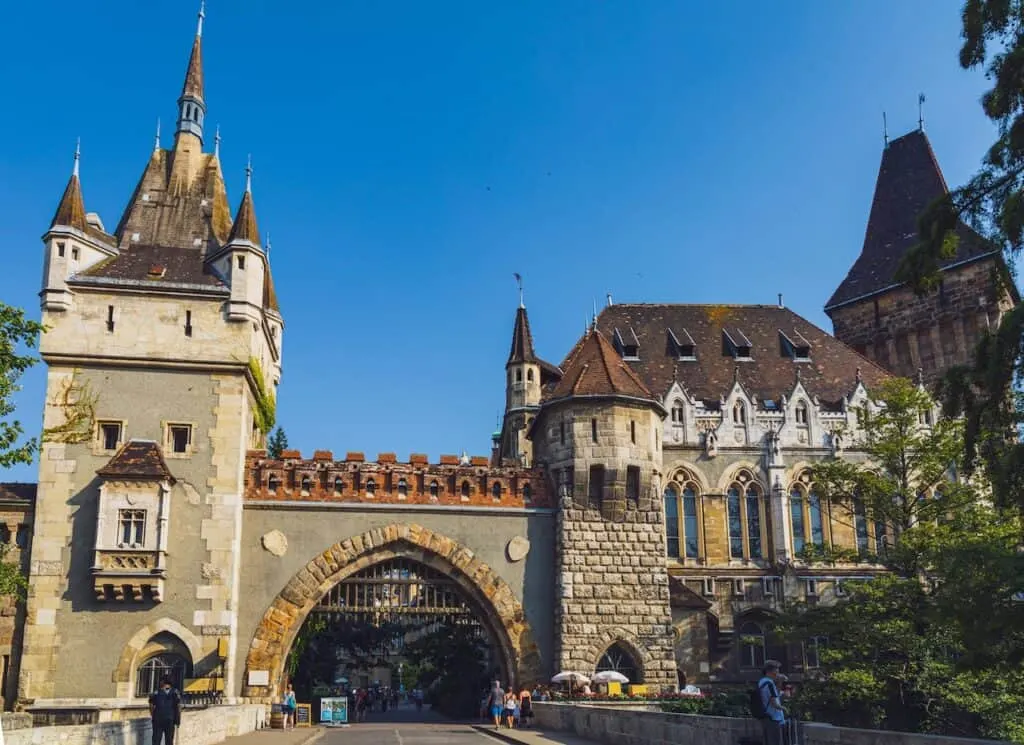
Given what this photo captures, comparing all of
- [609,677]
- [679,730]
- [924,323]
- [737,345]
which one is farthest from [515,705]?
[924,323]

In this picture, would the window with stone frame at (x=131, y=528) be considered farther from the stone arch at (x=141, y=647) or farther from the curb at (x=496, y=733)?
the curb at (x=496, y=733)

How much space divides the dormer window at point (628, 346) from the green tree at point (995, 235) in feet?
84.2

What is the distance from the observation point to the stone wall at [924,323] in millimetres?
42250

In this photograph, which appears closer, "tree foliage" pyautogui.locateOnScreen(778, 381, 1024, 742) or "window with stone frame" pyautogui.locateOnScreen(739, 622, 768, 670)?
"tree foliage" pyautogui.locateOnScreen(778, 381, 1024, 742)

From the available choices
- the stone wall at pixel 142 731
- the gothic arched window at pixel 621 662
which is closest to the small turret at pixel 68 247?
the stone wall at pixel 142 731

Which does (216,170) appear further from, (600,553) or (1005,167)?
(1005,167)

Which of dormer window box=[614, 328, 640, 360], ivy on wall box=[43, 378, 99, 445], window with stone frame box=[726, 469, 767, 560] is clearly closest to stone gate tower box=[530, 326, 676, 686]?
window with stone frame box=[726, 469, 767, 560]

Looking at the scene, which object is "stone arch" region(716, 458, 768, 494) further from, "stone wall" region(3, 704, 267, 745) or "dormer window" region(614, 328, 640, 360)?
"stone wall" region(3, 704, 267, 745)

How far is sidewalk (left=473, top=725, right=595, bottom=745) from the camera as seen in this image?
20391 mm

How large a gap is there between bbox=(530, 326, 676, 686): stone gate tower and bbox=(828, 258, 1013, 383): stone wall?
1682cm

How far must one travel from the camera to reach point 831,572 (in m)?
37.0

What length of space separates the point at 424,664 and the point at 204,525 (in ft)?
96.5

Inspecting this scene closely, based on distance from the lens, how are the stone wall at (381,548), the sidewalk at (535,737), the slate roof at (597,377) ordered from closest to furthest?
the sidewalk at (535,737) < the stone wall at (381,548) < the slate roof at (597,377)

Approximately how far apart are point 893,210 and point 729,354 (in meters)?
13.1
